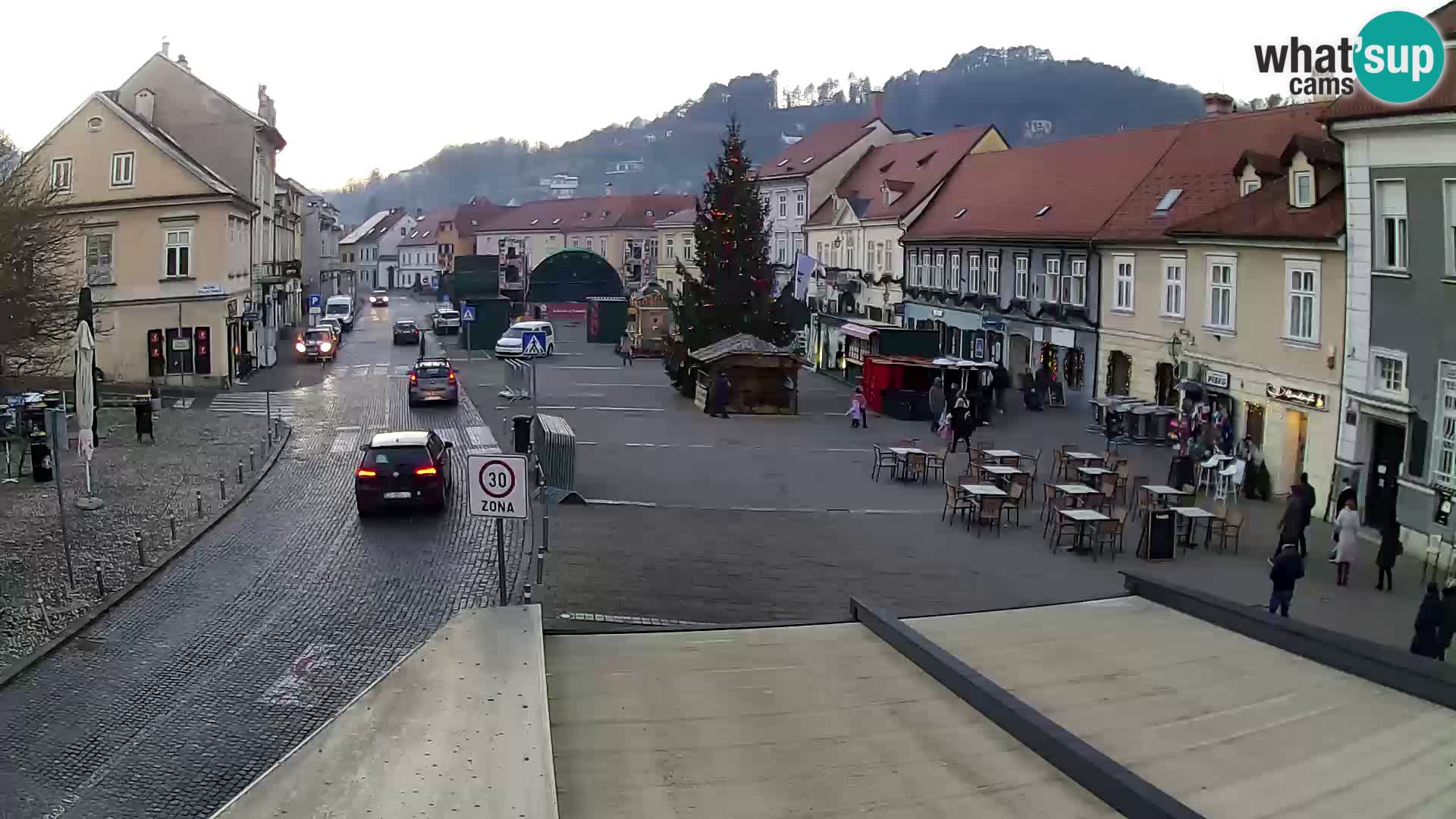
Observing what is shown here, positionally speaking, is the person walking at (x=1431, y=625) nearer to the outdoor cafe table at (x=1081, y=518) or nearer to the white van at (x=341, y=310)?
the outdoor cafe table at (x=1081, y=518)

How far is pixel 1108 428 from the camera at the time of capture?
3472 centimetres

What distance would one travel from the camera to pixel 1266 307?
2808cm

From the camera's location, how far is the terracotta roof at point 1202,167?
3462 cm

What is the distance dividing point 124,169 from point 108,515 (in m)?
25.9

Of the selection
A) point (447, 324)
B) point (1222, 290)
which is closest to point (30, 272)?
point (1222, 290)

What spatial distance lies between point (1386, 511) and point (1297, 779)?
17525 mm

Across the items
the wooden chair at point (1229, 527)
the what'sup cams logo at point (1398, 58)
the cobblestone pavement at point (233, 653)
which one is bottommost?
the cobblestone pavement at point (233, 653)

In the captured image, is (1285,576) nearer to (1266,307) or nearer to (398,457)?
(1266,307)

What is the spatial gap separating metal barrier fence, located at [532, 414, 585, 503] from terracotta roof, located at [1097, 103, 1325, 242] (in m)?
19.3

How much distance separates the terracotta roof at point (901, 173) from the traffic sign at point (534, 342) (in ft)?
53.2

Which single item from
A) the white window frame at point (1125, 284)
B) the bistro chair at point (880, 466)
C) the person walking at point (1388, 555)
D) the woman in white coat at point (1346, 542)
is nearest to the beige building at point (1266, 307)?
the white window frame at point (1125, 284)

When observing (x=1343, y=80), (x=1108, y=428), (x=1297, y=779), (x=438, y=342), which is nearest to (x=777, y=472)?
(x=1108, y=428)

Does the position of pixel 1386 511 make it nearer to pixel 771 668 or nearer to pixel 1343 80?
pixel 1343 80

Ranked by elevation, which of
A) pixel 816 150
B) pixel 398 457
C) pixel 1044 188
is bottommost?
pixel 398 457
